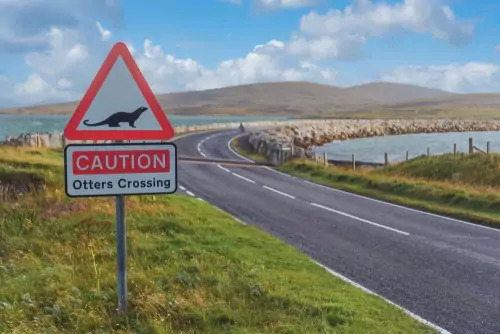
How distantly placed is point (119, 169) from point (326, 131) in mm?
63628

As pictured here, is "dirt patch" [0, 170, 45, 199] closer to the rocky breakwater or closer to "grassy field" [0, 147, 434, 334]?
"grassy field" [0, 147, 434, 334]

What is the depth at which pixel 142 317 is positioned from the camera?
5.30 m

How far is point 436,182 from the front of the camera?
18.5 m

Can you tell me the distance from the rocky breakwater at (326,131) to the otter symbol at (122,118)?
25066 millimetres

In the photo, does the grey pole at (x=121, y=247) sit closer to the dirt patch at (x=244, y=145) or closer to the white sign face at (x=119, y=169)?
the white sign face at (x=119, y=169)

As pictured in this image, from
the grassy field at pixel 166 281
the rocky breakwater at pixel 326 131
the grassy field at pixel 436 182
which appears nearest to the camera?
the grassy field at pixel 166 281

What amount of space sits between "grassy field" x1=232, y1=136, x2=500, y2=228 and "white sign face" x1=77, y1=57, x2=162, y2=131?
34.3 feet

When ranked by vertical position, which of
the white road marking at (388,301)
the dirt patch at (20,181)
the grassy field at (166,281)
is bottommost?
the white road marking at (388,301)

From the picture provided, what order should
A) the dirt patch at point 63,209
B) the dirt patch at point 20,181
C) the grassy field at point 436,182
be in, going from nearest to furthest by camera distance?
the dirt patch at point 63,209 < the dirt patch at point 20,181 < the grassy field at point 436,182

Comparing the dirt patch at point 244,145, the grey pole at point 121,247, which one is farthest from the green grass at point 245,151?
the grey pole at point 121,247

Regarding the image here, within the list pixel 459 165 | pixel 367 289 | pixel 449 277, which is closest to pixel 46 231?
pixel 367 289

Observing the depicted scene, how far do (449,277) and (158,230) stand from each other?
16.4 feet

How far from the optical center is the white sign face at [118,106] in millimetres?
4848

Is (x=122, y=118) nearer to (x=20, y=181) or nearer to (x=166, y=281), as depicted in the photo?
(x=166, y=281)
